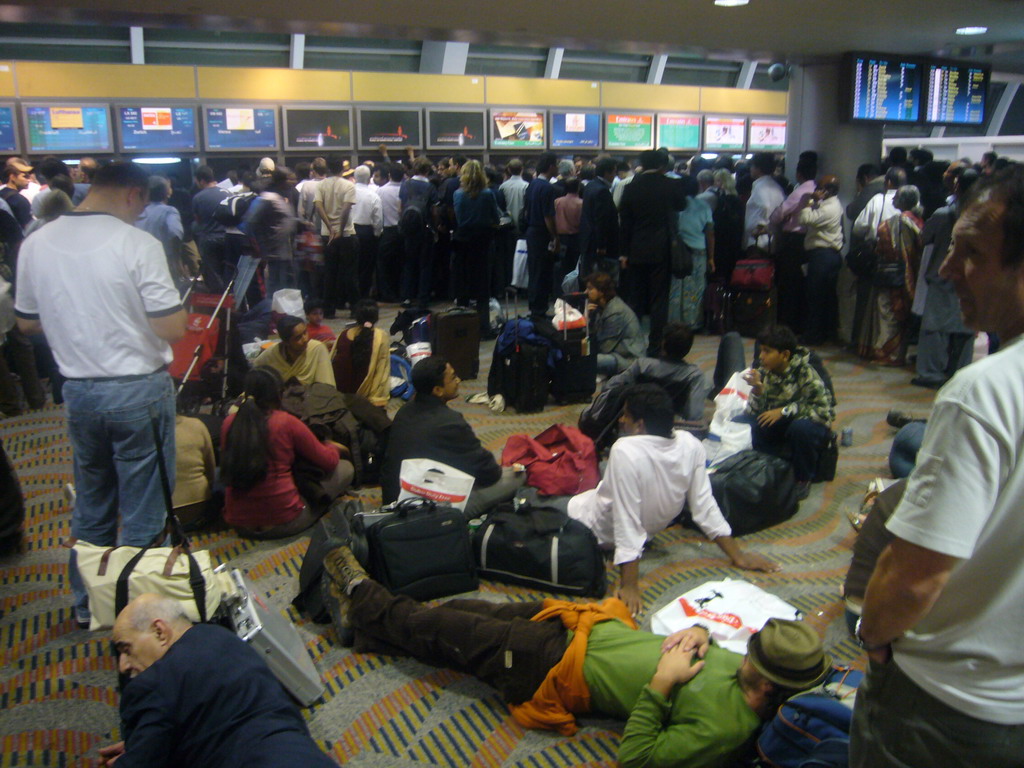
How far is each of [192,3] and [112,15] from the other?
0.80 meters

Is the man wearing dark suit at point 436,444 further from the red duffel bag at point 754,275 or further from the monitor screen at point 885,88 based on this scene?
the monitor screen at point 885,88

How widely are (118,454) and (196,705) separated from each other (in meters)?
1.30

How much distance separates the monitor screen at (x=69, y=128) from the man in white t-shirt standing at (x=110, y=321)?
7.97m

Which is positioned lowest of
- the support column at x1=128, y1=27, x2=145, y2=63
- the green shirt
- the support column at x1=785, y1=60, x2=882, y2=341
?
the green shirt

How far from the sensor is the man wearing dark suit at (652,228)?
7500mm

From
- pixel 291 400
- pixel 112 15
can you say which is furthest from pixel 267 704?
pixel 112 15

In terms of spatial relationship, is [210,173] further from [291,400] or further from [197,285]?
[291,400]

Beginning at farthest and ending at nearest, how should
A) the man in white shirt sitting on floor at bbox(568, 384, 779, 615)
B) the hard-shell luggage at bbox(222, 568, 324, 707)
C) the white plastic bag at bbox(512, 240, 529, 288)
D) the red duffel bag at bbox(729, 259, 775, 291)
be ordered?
the white plastic bag at bbox(512, 240, 529, 288) → the red duffel bag at bbox(729, 259, 775, 291) → the man in white shirt sitting on floor at bbox(568, 384, 779, 615) → the hard-shell luggage at bbox(222, 568, 324, 707)

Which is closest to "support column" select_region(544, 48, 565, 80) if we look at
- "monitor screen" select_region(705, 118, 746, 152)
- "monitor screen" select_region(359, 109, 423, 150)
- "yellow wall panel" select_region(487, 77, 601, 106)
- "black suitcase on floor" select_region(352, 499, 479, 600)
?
"yellow wall panel" select_region(487, 77, 601, 106)

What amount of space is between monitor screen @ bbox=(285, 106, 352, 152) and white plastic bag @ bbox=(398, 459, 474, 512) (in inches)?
331

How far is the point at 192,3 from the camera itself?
586 cm

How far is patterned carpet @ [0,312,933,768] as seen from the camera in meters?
2.82

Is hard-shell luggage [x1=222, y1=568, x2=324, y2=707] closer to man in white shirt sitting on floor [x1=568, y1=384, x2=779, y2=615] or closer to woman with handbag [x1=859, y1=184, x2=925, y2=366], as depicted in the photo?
man in white shirt sitting on floor [x1=568, y1=384, x2=779, y2=615]

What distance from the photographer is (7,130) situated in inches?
381
